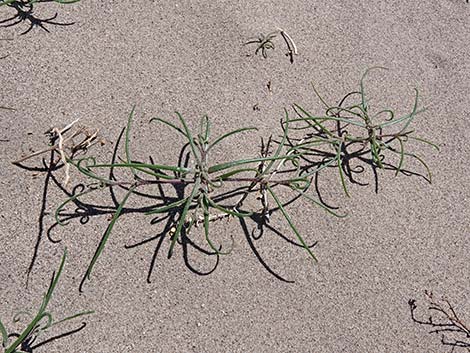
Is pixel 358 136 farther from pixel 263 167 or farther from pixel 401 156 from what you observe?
pixel 263 167

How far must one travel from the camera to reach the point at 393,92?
5.24 ft

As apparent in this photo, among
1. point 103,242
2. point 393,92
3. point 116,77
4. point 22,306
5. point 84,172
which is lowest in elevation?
point 22,306

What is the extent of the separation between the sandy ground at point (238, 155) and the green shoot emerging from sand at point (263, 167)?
0.04 m

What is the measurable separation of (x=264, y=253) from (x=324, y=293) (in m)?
0.17

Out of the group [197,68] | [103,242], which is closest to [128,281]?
[103,242]

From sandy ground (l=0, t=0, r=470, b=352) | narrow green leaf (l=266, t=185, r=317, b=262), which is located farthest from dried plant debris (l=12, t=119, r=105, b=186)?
narrow green leaf (l=266, t=185, r=317, b=262)

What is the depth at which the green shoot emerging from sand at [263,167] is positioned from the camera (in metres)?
1.29

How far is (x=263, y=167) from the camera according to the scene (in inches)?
56.1

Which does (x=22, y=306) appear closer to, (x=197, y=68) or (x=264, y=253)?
(x=264, y=253)

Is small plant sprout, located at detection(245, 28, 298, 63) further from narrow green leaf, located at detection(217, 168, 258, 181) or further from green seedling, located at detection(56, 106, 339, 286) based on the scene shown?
narrow green leaf, located at detection(217, 168, 258, 181)

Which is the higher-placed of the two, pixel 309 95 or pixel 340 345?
pixel 309 95

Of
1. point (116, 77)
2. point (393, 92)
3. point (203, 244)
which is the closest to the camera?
point (203, 244)

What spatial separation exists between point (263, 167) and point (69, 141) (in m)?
0.49

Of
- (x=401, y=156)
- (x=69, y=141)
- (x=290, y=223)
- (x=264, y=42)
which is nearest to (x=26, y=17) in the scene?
(x=69, y=141)
